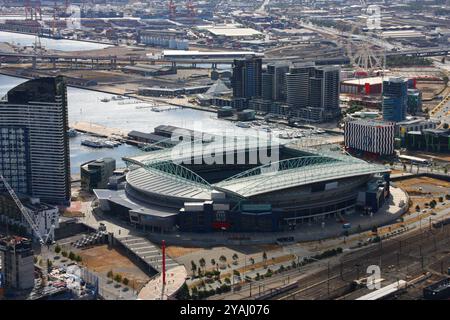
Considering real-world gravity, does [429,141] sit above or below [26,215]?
above

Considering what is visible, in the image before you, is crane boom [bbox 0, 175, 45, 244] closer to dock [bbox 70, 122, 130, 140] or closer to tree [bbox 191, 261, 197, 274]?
tree [bbox 191, 261, 197, 274]

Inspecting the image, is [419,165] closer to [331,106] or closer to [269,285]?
[331,106]

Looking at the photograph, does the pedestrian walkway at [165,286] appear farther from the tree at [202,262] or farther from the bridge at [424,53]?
the bridge at [424,53]

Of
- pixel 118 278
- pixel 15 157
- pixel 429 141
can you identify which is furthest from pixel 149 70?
pixel 118 278

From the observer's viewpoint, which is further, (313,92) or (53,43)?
(53,43)

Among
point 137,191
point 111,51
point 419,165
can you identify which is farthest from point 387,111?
point 111,51

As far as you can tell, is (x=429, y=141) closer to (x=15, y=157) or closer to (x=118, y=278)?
(x=15, y=157)
